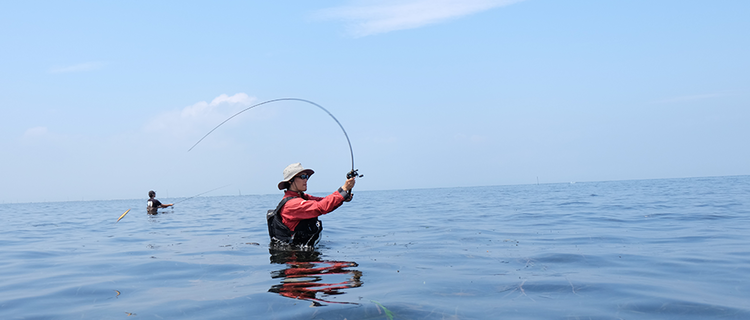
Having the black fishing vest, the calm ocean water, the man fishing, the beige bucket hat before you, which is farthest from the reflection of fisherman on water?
the beige bucket hat

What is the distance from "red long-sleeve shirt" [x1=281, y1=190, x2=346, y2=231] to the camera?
7.38 metres

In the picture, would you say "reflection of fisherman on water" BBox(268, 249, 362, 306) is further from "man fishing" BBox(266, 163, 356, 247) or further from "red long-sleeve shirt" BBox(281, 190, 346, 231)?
"red long-sleeve shirt" BBox(281, 190, 346, 231)

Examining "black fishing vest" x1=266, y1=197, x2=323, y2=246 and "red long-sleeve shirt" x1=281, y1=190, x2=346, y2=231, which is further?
"black fishing vest" x1=266, y1=197, x2=323, y2=246

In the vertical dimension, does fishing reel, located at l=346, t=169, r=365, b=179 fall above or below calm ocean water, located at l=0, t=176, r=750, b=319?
above

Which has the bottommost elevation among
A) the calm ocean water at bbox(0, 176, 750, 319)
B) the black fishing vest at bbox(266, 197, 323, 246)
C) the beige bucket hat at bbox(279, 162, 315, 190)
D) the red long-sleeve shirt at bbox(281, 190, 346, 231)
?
the calm ocean water at bbox(0, 176, 750, 319)

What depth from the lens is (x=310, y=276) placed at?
666cm

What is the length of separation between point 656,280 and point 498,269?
2021mm

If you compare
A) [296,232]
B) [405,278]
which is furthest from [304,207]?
[405,278]

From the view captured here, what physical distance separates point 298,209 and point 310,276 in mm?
1620

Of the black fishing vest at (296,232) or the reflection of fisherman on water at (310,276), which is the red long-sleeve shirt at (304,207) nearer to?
the black fishing vest at (296,232)

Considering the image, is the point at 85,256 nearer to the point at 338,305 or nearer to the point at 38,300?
the point at 38,300

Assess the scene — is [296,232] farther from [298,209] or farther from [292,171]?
[292,171]

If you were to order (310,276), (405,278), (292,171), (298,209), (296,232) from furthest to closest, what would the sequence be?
(296,232) < (292,171) < (298,209) < (310,276) < (405,278)

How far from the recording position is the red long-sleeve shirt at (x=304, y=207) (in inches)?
290
